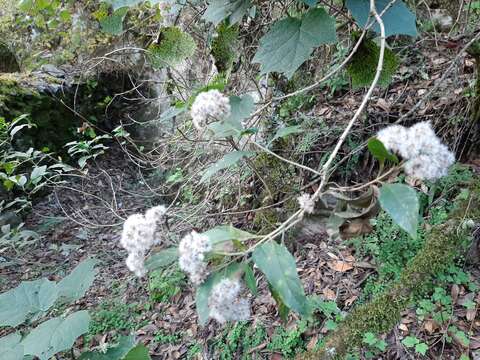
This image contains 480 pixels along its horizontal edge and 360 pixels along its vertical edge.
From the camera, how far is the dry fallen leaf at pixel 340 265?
1.89 meters

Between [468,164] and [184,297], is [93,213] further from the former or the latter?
[468,164]

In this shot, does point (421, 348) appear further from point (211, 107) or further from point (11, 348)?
point (11, 348)

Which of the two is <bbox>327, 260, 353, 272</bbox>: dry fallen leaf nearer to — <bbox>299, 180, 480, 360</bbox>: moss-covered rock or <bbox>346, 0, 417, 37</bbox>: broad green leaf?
<bbox>299, 180, 480, 360</bbox>: moss-covered rock

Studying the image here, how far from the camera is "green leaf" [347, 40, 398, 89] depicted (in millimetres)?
1073

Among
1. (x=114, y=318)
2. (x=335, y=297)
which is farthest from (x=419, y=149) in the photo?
(x=114, y=318)

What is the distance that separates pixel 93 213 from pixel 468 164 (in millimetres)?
2962

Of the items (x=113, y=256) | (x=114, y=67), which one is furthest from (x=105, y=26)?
(x=114, y=67)

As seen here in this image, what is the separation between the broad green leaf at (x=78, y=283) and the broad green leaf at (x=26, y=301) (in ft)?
0.09

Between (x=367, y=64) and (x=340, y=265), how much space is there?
1172mm

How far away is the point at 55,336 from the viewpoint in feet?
3.21

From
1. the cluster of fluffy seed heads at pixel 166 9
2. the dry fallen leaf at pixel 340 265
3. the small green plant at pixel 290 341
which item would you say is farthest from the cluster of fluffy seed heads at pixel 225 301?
the dry fallen leaf at pixel 340 265

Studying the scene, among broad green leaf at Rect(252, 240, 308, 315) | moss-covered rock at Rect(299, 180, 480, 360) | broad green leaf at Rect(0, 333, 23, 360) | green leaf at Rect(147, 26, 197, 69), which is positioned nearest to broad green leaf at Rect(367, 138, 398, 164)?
broad green leaf at Rect(252, 240, 308, 315)

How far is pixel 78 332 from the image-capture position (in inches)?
37.9

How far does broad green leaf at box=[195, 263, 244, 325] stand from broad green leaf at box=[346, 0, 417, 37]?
0.66 m
